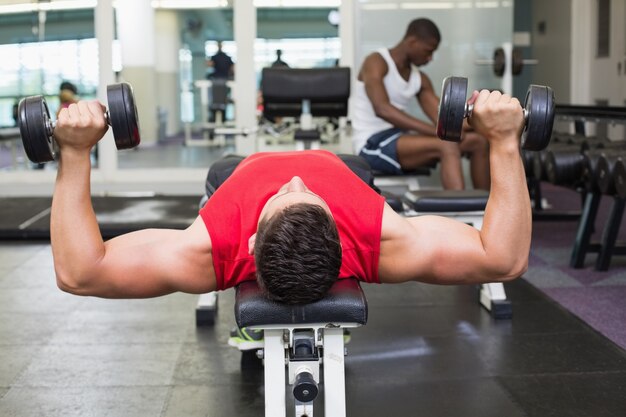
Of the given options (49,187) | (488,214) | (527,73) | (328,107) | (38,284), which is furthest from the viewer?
(527,73)

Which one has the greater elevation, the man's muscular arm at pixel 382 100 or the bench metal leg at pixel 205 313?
the man's muscular arm at pixel 382 100

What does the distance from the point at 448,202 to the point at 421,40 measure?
1.43 m

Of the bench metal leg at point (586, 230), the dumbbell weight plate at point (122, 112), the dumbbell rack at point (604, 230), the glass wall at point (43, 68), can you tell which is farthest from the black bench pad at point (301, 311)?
the glass wall at point (43, 68)

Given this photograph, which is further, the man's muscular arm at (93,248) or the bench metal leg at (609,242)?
the bench metal leg at (609,242)

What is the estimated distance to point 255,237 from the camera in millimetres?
1527

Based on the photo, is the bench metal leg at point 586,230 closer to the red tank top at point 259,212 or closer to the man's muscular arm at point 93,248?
the red tank top at point 259,212

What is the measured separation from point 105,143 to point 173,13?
3.60 ft

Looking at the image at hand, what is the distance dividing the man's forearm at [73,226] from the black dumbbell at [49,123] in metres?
0.05

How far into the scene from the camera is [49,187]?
6105 mm

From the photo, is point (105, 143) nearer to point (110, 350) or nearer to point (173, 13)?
point (173, 13)

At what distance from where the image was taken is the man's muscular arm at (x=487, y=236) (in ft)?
5.33

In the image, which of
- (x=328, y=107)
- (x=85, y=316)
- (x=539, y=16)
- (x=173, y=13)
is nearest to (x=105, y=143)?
(x=173, y=13)

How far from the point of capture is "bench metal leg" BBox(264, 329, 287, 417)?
1574 mm

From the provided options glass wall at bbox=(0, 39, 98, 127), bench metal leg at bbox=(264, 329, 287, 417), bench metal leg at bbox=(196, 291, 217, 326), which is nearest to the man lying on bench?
bench metal leg at bbox=(264, 329, 287, 417)
